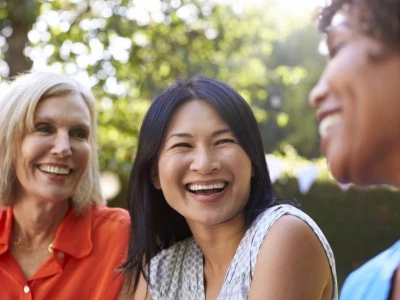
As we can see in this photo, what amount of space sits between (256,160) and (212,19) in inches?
212

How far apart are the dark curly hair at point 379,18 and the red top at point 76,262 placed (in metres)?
2.04

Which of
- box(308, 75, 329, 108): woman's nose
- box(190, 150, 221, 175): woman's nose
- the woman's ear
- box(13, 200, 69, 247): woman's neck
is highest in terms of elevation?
box(308, 75, 329, 108): woman's nose

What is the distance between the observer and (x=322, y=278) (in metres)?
1.97

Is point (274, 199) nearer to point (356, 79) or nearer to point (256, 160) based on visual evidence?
point (256, 160)

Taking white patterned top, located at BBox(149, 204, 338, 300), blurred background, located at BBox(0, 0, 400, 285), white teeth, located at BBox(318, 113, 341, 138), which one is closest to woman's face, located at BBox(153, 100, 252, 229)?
white patterned top, located at BBox(149, 204, 338, 300)

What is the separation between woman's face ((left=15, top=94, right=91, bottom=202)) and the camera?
267 centimetres

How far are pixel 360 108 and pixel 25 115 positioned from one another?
2.14m

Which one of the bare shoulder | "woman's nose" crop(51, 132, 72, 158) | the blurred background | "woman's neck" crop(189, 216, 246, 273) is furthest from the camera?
the blurred background

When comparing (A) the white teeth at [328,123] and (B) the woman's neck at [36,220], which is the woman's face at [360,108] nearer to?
(A) the white teeth at [328,123]

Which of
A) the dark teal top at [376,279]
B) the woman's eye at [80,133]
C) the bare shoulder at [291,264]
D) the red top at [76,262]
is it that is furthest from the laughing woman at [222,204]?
the dark teal top at [376,279]

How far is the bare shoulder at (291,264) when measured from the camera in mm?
1908

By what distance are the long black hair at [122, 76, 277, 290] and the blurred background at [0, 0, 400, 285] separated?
9.89ft

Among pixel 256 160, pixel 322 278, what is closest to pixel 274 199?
pixel 256 160

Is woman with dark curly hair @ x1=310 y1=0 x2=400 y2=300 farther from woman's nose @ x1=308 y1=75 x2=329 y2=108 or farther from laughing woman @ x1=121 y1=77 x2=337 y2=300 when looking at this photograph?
laughing woman @ x1=121 y1=77 x2=337 y2=300
